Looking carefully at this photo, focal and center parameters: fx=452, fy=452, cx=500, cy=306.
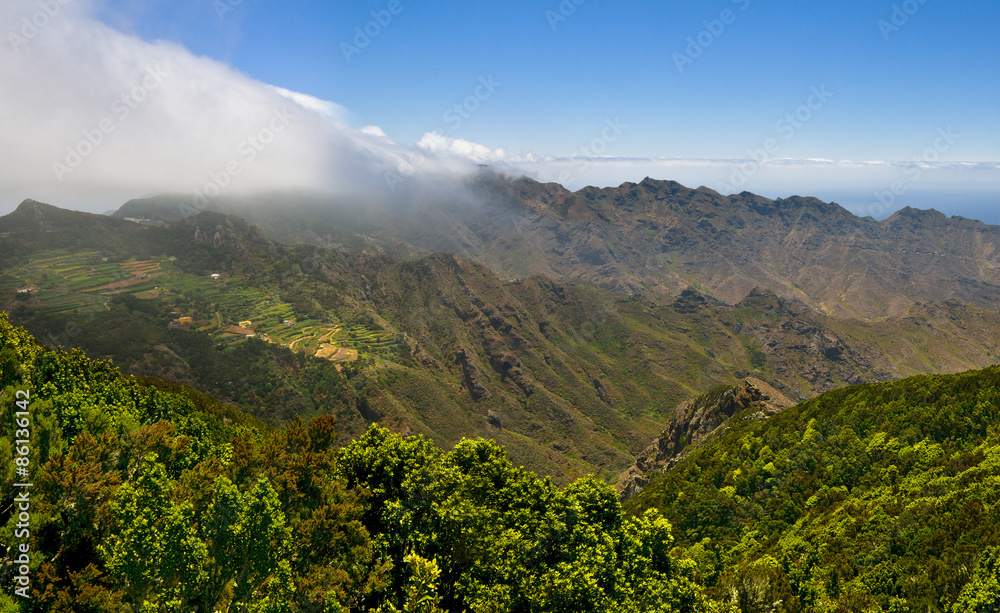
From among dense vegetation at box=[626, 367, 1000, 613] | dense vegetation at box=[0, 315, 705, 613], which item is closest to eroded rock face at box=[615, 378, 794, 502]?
dense vegetation at box=[626, 367, 1000, 613]

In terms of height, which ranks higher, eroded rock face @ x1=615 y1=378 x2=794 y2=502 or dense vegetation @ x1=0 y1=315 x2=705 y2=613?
dense vegetation @ x1=0 y1=315 x2=705 y2=613

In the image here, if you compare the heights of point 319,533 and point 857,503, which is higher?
point 319,533

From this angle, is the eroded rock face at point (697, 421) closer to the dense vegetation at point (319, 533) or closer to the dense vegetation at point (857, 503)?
the dense vegetation at point (857, 503)

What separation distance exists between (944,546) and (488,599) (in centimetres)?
4187

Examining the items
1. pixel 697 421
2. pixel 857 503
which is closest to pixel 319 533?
pixel 857 503

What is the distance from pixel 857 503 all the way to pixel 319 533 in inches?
2592

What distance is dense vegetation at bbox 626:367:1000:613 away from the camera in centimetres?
3606

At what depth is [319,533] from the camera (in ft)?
96.9

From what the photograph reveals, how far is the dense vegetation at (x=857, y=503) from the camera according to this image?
3606cm

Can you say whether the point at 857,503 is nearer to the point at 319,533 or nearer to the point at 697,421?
the point at 319,533

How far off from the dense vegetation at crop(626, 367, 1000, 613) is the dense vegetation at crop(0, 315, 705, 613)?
1308 cm

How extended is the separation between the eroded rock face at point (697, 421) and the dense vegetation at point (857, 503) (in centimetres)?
2930

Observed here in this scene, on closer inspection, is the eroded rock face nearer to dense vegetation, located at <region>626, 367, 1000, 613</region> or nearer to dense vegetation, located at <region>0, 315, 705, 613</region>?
dense vegetation, located at <region>626, 367, 1000, 613</region>

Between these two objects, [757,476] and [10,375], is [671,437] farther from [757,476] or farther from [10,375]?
[10,375]
